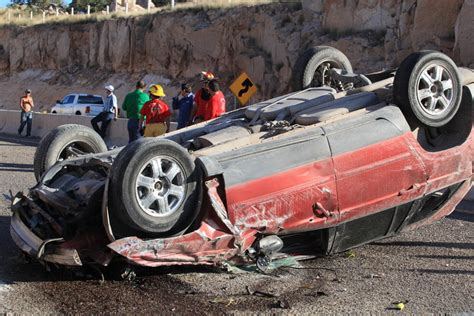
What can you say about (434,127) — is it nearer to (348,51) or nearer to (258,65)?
(348,51)

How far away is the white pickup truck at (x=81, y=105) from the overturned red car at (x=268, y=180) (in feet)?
80.4

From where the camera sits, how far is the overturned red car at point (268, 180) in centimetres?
465

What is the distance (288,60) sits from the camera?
29.1 m

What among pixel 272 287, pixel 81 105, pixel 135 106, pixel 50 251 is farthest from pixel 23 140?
pixel 272 287

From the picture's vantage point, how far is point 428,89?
18.5 ft

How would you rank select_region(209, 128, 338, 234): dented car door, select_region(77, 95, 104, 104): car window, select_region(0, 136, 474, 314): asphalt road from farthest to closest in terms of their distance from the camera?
select_region(77, 95, 104, 104): car window, select_region(209, 128, 338, 234): dented car door, select_region(0, 136, 474, 314): asphalt road

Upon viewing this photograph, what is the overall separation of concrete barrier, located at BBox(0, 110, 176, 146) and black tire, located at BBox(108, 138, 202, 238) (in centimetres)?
1016

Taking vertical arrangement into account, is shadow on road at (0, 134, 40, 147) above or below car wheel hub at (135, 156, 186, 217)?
below

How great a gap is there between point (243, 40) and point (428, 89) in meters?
27.3

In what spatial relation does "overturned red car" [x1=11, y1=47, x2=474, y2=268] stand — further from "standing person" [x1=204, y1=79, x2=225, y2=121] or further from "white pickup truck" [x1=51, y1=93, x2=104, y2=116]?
"white pickup truck" [x1=51, y1=93, x2=104, y2=116]

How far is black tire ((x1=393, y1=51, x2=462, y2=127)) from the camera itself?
5555mm

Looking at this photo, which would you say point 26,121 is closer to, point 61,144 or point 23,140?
point 23,140

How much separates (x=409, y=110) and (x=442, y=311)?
1.77 metres

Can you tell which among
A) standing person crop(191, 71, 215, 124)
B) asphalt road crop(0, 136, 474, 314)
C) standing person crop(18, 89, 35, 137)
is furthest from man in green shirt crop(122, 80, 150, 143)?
standing person crop(18, 89, 35, 137)
